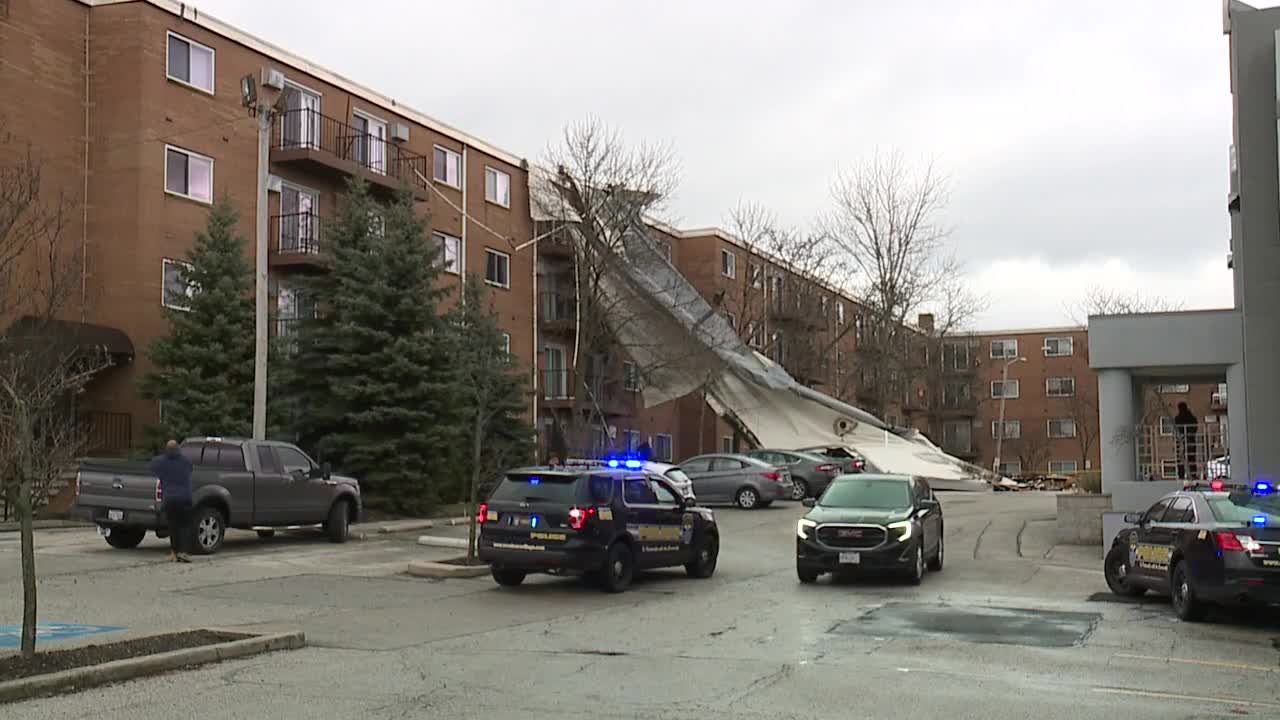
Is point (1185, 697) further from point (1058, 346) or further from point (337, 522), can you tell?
point (1058, 346)

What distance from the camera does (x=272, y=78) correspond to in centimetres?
3253

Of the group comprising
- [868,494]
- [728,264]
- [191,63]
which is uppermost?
[191,63]

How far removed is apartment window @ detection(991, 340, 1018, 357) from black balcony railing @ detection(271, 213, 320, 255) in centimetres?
6352

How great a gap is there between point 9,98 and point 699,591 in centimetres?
1910

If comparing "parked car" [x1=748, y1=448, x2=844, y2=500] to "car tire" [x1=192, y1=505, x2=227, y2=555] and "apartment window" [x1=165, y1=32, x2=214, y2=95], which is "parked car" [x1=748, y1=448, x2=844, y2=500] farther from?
"car tire" [x1=192, y1=505, x2=227, y2=555]

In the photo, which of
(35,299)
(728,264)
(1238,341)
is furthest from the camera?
(728,264)

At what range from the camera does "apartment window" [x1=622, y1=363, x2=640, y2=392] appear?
48.8 meters

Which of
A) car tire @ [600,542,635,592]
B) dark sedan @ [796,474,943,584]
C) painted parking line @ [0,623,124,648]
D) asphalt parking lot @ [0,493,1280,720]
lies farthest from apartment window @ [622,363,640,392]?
painted parking line @ [0,623,124,648]

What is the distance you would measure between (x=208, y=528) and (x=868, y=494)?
10.1 meters

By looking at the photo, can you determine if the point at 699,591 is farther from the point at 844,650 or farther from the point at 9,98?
the point at 9,98

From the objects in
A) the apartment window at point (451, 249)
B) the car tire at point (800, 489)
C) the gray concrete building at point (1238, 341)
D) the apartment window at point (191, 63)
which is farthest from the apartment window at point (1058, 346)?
the apartment window at point (191, 63)

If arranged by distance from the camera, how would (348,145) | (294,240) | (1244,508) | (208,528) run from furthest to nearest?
1. (348,145)
2. (294,240)
3. (208,528)
4. (1244,508)

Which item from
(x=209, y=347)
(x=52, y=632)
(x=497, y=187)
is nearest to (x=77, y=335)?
(x=209, y=347)

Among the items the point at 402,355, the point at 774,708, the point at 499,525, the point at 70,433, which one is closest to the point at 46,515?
the point at 70,433
